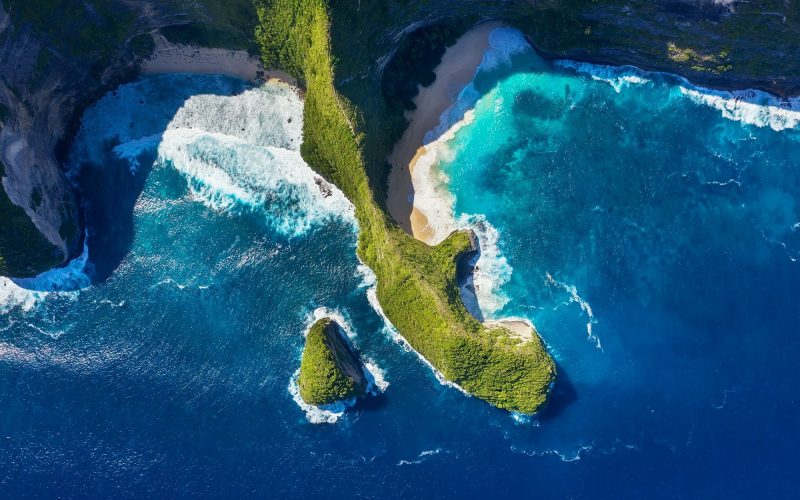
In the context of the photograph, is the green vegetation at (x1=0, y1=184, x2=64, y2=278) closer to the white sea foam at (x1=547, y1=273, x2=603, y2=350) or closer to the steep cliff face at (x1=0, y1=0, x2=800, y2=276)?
the steep cliff face at (x1=0, y1=0, x2=800, y2=276)

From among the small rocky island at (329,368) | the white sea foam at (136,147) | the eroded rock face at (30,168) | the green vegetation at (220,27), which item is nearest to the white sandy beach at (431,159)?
the small rocky island at (329,368)

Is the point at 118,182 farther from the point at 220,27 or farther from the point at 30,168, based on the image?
the point at 220,27

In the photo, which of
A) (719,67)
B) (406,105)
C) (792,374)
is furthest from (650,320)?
(406,105)

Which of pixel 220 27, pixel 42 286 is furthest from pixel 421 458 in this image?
pixel 220 27

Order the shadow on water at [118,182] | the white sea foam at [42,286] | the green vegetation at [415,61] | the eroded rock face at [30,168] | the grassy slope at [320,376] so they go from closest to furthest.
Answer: the eroded rock face at [30,168], the grassy slope at [320,376], the green vegetation at [415,61], the shadow on water at [118,182], the white sea foam at [42,286]

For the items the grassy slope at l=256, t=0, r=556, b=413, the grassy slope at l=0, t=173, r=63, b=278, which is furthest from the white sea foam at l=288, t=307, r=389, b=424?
the grassy slope at l=0, t=173, r=63, b=278

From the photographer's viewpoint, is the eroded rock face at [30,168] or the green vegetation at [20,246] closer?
the eroded rock face at [30,168]

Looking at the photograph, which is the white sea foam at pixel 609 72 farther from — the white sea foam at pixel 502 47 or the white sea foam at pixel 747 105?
the white sea foam at pixel 747 105

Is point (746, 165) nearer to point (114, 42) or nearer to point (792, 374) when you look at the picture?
point (792, 374)
